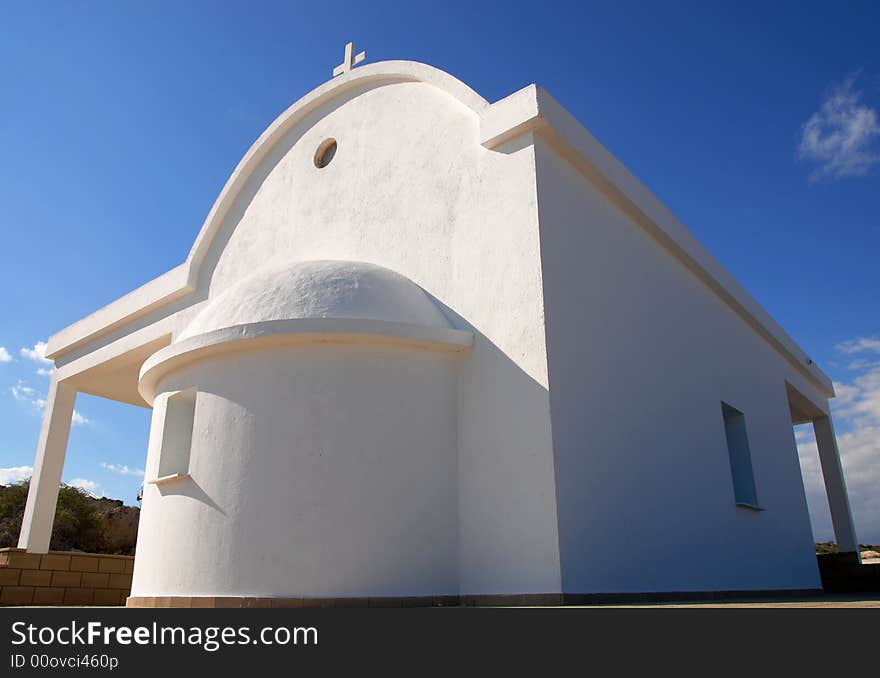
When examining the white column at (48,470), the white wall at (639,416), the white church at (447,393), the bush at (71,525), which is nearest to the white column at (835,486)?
the white wall at (639,416)

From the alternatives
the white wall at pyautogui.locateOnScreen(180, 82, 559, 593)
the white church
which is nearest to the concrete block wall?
the white wall at pyautogui.locateOnScreen(180, 82, 559, 593)

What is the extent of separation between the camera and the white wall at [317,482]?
→ 618 centimetres

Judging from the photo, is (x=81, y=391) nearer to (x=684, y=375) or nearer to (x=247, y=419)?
(x=247, y=419)

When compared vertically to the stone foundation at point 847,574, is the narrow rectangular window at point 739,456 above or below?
above

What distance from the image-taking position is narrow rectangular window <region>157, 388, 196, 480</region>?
7.39 meters

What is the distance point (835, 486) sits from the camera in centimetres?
1584

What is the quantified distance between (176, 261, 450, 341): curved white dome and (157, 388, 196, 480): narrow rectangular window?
791 millimetres

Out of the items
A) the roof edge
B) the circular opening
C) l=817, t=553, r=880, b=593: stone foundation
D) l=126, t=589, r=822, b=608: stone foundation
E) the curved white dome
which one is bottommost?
l=126, t=589, r=822, b=608: stone foundation

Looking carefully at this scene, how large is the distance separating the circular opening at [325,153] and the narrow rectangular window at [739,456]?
6.72 metres

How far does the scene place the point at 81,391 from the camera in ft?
43.2

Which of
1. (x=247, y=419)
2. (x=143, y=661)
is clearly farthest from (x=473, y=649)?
(x=247, y=419)

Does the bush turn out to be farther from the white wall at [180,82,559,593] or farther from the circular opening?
the circular opening

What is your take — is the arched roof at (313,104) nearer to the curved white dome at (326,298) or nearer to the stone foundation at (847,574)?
the curved white dome at (326,298)

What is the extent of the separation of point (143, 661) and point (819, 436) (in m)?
16.4
